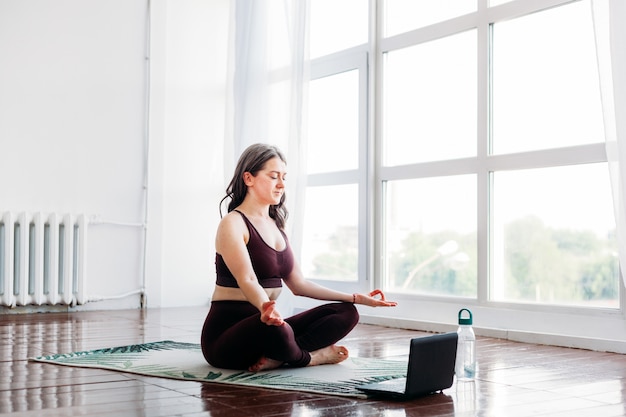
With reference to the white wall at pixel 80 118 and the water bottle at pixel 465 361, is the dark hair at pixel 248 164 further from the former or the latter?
the white wall at pixel 80 118

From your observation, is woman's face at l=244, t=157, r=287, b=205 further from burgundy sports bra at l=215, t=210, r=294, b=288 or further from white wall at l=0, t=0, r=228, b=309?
white wall at l=0, t=0, r=228, b=309

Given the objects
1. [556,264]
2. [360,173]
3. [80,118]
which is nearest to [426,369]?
[556,264]

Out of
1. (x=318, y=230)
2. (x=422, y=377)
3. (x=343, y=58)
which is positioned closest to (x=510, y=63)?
(x=343, y=58)

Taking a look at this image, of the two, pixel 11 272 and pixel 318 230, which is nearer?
pixel 11 272

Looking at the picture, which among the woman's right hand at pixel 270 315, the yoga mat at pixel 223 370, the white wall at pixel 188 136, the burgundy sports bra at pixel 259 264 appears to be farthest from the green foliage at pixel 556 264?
the white wall at pixel 188 136

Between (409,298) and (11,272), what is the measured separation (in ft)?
7.67

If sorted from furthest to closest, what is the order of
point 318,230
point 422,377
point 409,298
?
point 318,230, point 409,298, point 422,377

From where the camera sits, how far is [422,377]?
2.04 meters

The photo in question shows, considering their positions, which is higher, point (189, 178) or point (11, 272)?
point (189, 178)

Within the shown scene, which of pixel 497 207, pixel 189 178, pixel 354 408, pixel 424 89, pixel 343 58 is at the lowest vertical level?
pixel 354 408

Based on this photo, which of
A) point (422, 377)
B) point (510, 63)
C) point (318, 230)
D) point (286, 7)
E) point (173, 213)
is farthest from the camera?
point (173, 213)

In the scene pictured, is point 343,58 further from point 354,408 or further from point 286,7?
point 354,408

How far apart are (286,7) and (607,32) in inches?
84.2

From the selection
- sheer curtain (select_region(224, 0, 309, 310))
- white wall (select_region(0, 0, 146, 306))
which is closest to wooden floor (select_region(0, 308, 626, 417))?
sheer curtain (select_region(224, 0, 309, 310))
